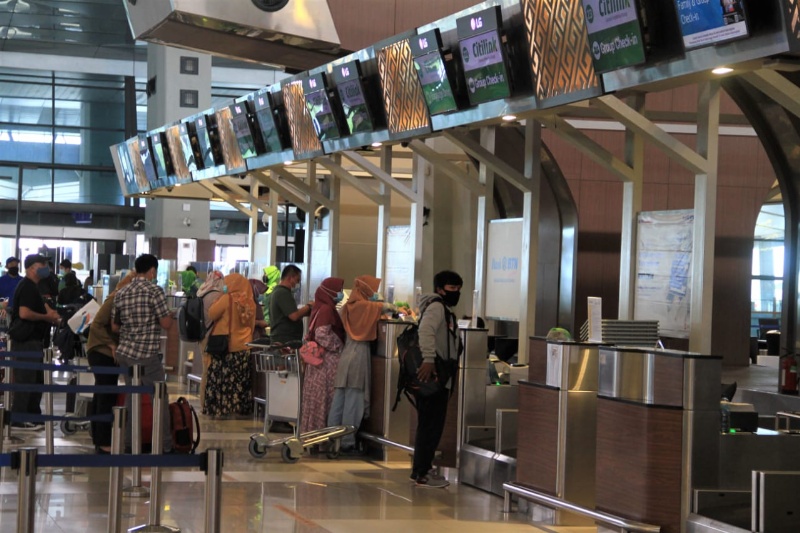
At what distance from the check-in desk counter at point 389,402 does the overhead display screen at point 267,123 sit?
5.27m

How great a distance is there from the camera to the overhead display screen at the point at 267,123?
15.1 meters

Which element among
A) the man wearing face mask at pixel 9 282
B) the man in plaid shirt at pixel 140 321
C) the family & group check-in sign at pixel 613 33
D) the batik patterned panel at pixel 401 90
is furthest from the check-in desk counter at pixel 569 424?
the man wearing face mask at pixel 9 282

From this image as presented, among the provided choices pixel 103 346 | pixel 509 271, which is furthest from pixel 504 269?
pixel 103 346

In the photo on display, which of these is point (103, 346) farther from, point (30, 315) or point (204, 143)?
point (204, 143)

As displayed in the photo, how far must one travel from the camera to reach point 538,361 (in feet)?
25.4

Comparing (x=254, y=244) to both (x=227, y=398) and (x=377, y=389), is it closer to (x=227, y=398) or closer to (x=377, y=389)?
(x=227, y=398)

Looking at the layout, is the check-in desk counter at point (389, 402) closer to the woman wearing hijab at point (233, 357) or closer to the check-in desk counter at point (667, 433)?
the woman wearing hijab at point (233, 357)

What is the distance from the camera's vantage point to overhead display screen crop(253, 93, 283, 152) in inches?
595

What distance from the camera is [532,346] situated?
7.82 meters

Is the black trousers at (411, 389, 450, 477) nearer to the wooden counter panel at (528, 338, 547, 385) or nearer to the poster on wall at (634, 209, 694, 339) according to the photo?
the wooden counter panel at (528, 338, 547, 385)

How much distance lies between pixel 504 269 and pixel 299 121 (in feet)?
12.6

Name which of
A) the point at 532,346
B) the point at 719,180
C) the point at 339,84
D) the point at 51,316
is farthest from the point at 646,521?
the point at 719,180

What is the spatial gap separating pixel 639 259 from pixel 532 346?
1.69 metres

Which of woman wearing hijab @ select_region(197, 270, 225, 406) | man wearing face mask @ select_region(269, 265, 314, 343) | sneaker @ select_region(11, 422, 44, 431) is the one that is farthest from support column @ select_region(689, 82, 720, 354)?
sneaker @ select_region(11, 422, 44, 431)
